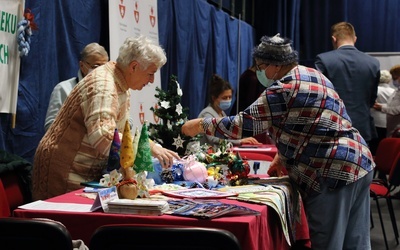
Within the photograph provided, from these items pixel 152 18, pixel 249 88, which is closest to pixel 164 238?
pixel 152 18

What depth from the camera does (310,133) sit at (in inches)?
105

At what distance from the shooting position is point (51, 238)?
1732 mm

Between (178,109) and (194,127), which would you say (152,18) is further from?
(194,127)

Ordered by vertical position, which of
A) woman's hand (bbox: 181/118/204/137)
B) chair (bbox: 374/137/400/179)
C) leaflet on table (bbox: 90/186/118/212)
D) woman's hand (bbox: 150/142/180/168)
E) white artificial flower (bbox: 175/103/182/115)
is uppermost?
white artificial flower (bbox: 175/103/182/115)

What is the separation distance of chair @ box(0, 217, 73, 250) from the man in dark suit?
12.6 ft

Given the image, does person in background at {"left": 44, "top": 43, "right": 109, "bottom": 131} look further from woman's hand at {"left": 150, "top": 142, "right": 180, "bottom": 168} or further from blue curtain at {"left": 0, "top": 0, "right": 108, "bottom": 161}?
woman's hand at {"left": 150, "top": 142, "right": 180, "bottom": 168}

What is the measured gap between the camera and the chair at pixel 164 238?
1676 mm

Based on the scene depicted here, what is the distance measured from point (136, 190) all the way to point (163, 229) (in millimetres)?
582

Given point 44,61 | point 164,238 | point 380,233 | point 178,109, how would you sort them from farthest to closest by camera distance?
1. point 380,233
2. point 44,61
3. point 178,109
4. point 164,238

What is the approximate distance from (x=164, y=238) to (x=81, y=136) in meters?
1.14

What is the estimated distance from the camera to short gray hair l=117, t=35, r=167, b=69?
2.79 meters

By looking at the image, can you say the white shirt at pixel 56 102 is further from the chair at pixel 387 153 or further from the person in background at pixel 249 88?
the person in background at pixel 249 88

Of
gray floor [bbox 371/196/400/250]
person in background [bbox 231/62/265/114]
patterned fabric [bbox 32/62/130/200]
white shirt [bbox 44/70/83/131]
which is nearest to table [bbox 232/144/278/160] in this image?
gray floor [bbox 371/196/400/250]

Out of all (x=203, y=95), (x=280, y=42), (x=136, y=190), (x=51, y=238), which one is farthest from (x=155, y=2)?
(x=51, y=238)
